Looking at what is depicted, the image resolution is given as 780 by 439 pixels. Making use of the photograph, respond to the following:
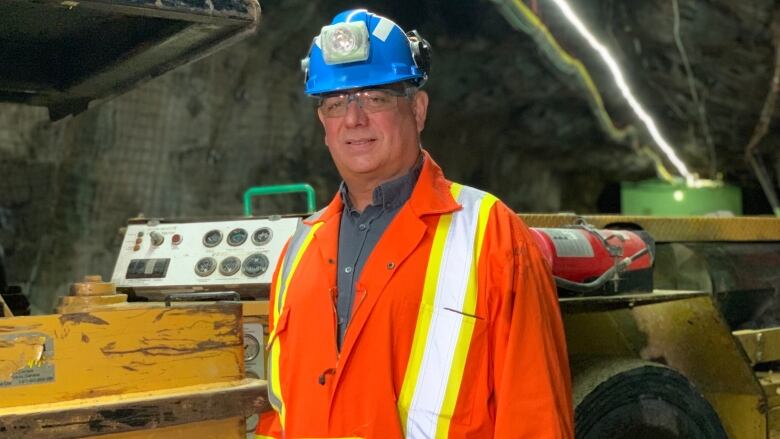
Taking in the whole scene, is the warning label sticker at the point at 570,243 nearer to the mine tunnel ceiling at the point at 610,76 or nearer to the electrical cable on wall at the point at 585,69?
the electrical cable on wall at the point at 585,69

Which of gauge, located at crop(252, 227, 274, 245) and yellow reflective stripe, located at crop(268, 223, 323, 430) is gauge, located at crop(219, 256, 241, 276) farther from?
yellow reflective stripe, located at crop(268, 223, 323, 430)

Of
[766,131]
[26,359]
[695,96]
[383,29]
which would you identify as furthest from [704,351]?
[766,131]

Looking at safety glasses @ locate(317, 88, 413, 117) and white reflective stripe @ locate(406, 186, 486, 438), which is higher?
safety glasses @ locate(317, 88, 413, 117)

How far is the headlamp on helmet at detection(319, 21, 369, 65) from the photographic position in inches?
86.6

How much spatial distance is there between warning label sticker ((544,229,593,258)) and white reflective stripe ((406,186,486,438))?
1140mm

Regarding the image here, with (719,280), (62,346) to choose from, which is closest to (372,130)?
(62,346)

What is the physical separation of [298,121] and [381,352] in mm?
7071

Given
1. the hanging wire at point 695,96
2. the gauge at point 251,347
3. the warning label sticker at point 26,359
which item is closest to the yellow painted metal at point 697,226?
the gauge at point 251,347

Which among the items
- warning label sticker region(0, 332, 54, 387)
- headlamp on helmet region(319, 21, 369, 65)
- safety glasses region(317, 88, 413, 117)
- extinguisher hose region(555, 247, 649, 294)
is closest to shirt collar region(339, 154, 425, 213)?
safety glasses region(317, 88, 413, 117)

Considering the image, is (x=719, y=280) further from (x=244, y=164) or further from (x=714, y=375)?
(x=244, y=164)

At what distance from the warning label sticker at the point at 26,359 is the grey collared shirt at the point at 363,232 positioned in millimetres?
730

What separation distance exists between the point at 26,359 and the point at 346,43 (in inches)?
44.7

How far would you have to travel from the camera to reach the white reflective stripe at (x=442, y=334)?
6.42ft

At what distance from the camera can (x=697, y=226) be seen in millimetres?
4363
